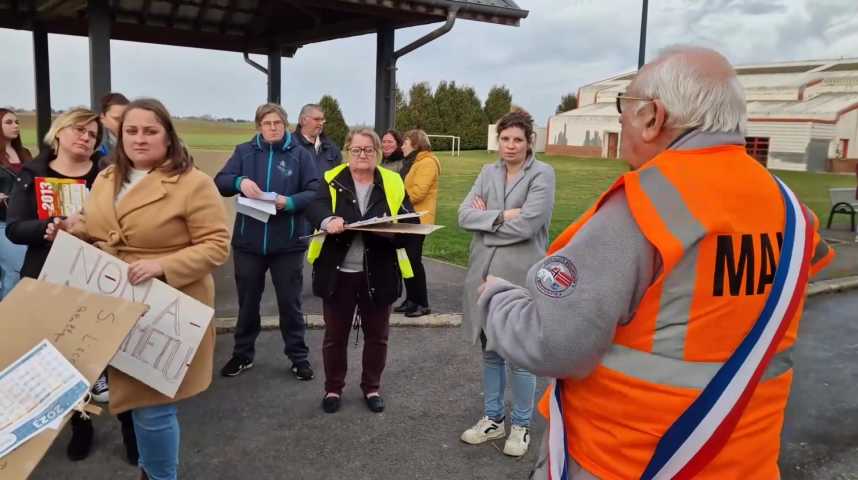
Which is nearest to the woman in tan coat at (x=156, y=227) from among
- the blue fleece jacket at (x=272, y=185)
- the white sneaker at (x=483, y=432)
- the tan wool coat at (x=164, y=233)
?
the tan wool coat at (x=164, y=233)

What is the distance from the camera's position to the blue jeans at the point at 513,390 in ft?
12.2

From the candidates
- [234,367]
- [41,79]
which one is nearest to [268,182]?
[234,367]

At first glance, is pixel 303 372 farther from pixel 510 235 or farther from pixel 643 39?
pixel 643 39

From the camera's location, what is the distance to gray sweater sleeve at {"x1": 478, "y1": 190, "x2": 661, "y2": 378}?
1.44m

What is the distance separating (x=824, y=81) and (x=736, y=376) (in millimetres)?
47903

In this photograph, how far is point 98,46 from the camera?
678 centimetres

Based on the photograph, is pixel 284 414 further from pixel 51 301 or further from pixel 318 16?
→ pixel 318 16

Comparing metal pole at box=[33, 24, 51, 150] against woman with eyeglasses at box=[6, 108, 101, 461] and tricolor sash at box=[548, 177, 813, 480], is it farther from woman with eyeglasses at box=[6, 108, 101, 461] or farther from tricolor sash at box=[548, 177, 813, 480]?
tricolor sash at box=[548, 177, 813, 480]

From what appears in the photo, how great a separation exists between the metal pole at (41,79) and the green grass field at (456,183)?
11.3 inches

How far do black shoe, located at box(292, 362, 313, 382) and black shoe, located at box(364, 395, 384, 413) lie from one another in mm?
632

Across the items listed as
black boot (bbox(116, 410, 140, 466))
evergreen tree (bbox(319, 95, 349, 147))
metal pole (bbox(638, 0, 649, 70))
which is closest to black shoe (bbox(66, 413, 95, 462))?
black boot (bbox(116, 410, 140, 466))

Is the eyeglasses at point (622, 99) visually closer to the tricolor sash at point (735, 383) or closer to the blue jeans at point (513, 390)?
the tricolor sash at point (735, 383)

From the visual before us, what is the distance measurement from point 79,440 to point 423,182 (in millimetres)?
3732

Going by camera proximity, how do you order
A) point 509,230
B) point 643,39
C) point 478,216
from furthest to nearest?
point 643,39 < point 478,216 < point 509,230
